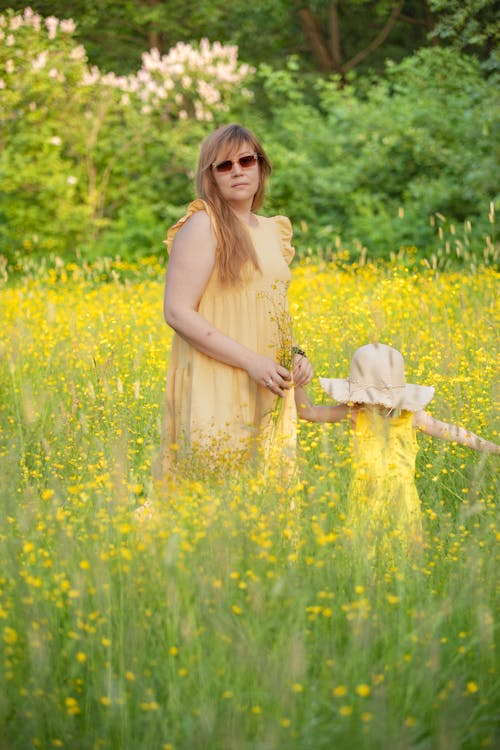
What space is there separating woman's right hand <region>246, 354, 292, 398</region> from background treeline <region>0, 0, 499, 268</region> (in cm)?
761

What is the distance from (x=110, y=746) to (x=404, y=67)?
45.3 feet

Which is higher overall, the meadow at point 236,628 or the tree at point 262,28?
the tree at point 262,28

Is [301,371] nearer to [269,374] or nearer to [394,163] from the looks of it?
[269,374]

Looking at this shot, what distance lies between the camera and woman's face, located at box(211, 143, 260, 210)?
12.1 ft

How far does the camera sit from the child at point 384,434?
3289 mm

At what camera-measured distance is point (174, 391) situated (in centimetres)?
384

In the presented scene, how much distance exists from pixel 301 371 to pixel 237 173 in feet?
2.31

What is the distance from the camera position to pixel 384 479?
3.36 metres

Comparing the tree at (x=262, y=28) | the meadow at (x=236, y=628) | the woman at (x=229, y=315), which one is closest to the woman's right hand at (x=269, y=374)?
the woman at (x=229, y=315)

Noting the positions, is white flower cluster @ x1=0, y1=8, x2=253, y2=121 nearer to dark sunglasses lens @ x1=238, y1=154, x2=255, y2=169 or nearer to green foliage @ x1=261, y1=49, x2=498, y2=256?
green foliage @ x1=261, y1=49, x2=498, y2=256

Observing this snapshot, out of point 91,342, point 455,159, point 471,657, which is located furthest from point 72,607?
point 455,159

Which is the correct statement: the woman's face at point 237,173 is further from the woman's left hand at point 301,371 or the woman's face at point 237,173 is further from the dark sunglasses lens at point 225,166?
the woman's left hand at point 301,371

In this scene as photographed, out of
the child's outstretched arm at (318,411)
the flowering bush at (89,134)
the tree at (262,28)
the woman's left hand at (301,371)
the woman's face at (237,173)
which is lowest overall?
the child's outstretched arm at (318,411)

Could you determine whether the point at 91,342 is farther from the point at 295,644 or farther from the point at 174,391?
the point at 295,644
